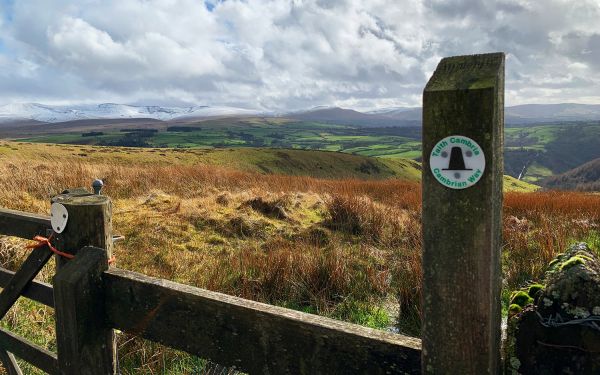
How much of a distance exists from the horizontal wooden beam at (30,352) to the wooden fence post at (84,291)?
0.37 m

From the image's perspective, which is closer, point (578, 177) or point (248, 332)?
point (248, 332)

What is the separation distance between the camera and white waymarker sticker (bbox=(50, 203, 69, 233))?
2293mm

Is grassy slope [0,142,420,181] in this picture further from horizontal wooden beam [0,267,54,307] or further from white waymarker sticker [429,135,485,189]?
white waymarker sticker [429,135,485,189]

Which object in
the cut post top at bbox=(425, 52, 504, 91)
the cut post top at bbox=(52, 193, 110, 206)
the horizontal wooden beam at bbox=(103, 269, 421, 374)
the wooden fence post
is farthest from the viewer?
the cut post top at bbox=(52, 193, 110, 206)

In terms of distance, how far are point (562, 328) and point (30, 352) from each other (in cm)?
311

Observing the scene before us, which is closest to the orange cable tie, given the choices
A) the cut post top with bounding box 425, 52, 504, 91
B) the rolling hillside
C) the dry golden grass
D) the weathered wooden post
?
the dry golden grass

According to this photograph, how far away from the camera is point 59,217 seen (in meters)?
2.32

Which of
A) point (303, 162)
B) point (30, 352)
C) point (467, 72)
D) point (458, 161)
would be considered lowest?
point (303, 162)

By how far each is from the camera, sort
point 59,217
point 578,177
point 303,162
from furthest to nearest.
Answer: point 578,177
point 303,162
point 59,217

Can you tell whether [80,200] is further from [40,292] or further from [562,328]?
[562,328]

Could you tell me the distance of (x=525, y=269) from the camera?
5867 mm

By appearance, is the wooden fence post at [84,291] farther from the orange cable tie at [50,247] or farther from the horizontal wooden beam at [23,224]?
the horizontal wooden beam at [23,224]

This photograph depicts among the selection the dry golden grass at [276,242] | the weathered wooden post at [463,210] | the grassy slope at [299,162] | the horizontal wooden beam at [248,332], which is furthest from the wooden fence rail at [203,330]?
the grassy slope at [299,162]

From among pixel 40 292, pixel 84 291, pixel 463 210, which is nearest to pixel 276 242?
pixel 40 292
